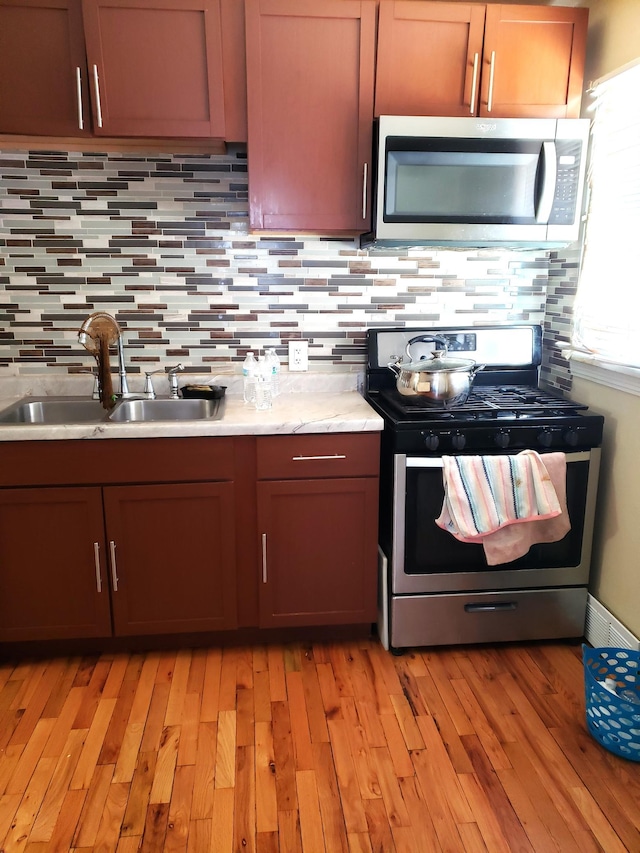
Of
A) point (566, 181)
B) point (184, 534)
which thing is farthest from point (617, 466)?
point (184, 534)

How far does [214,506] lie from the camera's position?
7.19 feet

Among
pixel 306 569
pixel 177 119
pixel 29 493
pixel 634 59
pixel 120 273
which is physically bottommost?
pixel 306 569

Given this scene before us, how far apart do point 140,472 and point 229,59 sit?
4.65 feet

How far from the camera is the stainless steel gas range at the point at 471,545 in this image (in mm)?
2150

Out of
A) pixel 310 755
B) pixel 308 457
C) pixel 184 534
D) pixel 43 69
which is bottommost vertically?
pixel 310 755

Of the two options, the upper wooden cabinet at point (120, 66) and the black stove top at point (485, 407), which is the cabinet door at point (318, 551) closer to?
the black stove top at point (485, 407)

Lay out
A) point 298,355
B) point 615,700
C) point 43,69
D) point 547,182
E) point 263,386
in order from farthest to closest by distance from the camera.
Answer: point 298,355 < point 263,386 < point 547,182 < point 43,69 < point 615,700

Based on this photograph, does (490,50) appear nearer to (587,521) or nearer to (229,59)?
(229,59)

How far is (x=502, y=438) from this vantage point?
214 cm

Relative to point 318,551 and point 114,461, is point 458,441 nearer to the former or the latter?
point 318,551

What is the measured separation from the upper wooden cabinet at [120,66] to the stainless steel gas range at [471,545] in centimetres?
126

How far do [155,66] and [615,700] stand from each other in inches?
95.4

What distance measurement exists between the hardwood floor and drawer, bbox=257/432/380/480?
698mm

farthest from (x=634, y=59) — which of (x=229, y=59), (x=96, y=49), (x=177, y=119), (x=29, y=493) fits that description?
(x=29, y=493)
